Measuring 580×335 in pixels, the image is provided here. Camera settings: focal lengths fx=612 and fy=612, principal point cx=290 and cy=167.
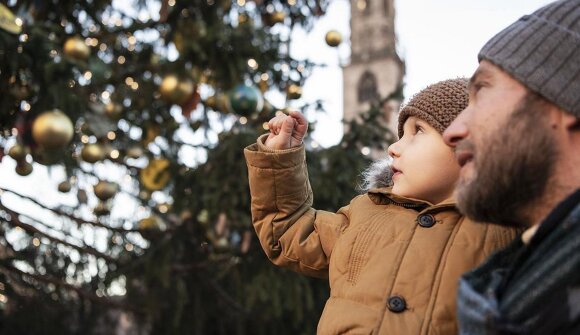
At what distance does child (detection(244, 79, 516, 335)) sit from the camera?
1.20 metres

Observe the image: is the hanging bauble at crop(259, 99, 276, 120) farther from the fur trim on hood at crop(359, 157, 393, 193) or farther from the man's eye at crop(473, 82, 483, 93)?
the man's eye at crop(473, 82, 483, 93)

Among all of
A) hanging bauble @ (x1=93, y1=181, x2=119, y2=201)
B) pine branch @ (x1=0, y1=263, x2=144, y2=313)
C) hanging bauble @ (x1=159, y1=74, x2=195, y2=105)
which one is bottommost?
pine branch @ (x1=0, y1=263, x2=144, y2=313)

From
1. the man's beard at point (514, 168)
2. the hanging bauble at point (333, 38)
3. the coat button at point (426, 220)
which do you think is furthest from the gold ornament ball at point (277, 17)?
the man's beard at point (514, 168)

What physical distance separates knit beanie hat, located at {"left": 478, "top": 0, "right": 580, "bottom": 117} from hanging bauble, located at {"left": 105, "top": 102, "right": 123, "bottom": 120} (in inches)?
103

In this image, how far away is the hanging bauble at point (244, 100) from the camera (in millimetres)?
3082

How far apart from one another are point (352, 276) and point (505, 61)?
0.56 metres

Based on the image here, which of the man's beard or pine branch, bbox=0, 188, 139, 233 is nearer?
the man's beard

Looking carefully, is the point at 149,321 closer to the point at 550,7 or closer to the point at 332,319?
the point at 332,319

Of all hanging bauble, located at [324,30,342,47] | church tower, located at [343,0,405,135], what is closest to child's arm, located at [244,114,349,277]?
hanging bauble, located at [324,30,342,47]

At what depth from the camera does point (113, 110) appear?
339cm

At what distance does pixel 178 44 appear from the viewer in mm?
3484

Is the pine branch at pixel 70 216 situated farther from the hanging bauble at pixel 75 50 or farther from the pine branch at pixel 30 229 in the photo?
the hanging bauble at pixel 75 50

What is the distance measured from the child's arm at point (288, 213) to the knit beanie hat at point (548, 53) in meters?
0.58

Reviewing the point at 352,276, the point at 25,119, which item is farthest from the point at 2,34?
the point at 352,276
